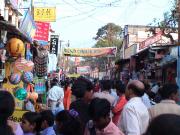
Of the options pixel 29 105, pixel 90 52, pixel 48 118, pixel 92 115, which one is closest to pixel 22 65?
pixel 29 105

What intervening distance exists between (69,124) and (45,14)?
1974 cm

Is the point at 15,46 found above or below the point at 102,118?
above

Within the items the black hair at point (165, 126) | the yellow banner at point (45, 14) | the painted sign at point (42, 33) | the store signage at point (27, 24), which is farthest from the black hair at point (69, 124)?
the yellow banner at point (45, 14)

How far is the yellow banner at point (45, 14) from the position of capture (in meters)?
23.5

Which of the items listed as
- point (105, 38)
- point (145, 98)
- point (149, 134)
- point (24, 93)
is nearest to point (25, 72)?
point (24, 93)

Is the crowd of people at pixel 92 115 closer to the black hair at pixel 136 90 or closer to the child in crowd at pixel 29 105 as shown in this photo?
the black hair at pixel 136 90

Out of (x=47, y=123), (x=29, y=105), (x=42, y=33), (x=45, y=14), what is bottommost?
(x=29, y=105)

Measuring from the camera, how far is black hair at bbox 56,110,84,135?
178 inches

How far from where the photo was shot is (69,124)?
4562 millimetres

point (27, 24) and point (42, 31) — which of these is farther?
point (42, 31)

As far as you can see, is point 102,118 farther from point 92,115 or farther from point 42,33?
point 42,33

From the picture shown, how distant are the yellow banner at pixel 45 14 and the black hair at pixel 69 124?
18.9 m

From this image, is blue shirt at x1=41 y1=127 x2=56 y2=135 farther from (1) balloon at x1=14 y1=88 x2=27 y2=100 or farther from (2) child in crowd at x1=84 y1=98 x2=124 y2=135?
(1) balloon at x1=14 y1=88 x2=27 y2=100

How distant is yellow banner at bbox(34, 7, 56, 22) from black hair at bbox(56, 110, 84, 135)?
1894 cm
